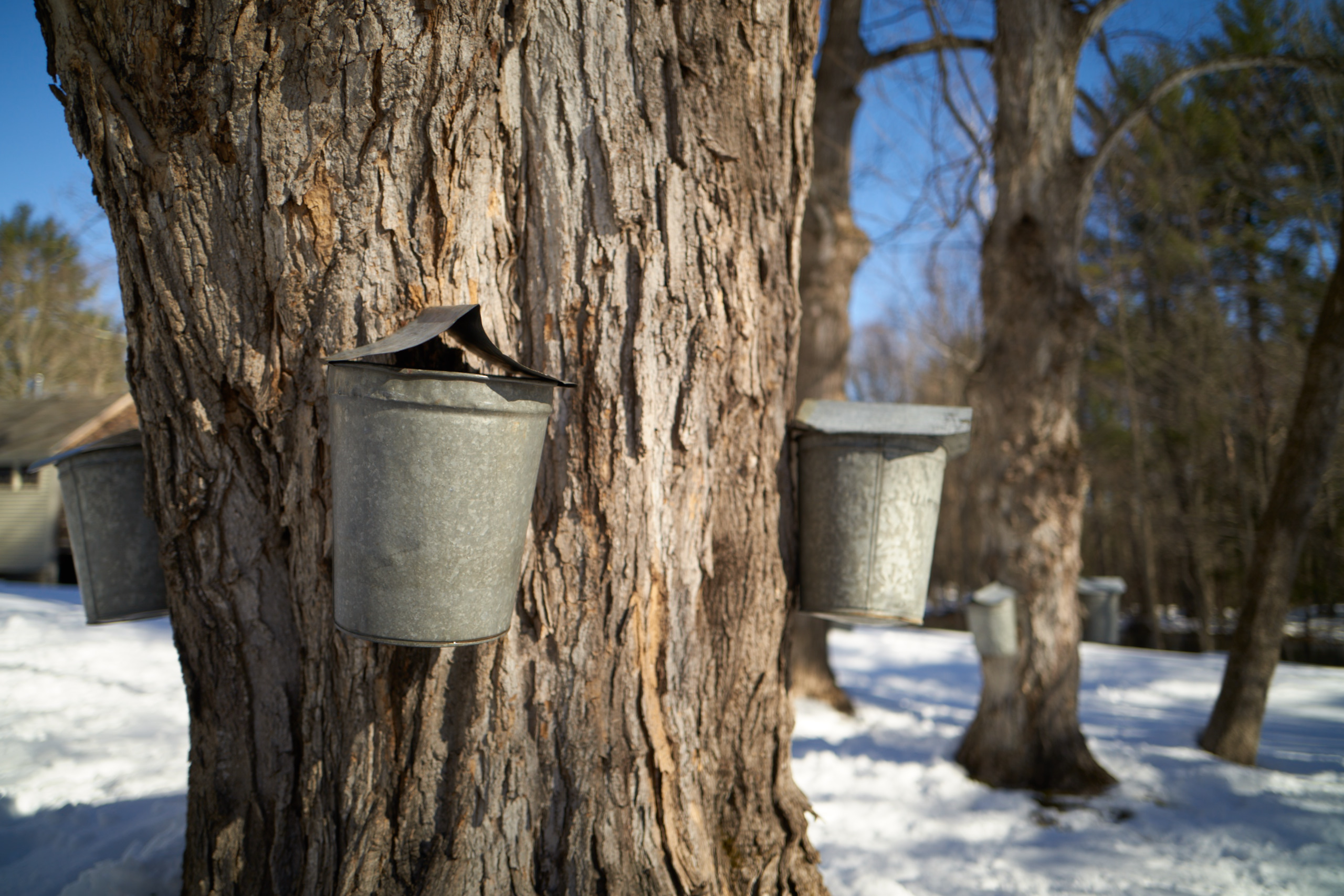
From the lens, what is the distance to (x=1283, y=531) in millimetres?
3893

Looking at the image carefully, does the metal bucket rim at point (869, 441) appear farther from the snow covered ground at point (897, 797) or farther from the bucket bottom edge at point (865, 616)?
the snow covered ground at point (897, 797)

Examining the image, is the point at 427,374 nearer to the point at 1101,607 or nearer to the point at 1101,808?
the point at 1101,808

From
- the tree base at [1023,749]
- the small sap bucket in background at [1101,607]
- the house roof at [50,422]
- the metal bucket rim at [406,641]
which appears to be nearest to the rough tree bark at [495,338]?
the metal bucket rim at [406,641]

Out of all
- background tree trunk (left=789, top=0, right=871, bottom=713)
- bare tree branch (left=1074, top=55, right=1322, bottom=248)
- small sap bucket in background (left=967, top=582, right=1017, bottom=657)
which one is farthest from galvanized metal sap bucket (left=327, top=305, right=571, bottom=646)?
background tree trunk (left=789, top=0, right=871, bottom=713)

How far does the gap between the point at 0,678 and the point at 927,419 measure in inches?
166

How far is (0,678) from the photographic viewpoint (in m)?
3.30

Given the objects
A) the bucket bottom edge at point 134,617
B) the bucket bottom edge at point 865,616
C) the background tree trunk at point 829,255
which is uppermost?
the background tree trunk at point 829,255

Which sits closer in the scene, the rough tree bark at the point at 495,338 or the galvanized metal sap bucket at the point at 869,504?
the rough tree bark at the point at 495,338

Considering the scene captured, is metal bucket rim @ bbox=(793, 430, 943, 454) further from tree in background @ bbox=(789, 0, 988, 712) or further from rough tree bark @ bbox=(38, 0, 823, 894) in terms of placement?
tree in background @ bbox=(789, 0, 988, 712)

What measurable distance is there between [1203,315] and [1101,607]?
6.24 metres

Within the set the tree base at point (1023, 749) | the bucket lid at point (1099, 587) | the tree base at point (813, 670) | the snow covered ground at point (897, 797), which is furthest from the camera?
the bucket lid at point (1099, 587)

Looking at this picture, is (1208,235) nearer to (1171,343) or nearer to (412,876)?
(1171,343)

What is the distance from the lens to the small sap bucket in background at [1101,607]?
6.12m

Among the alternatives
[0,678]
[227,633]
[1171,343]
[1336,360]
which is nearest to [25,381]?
[0,678]
